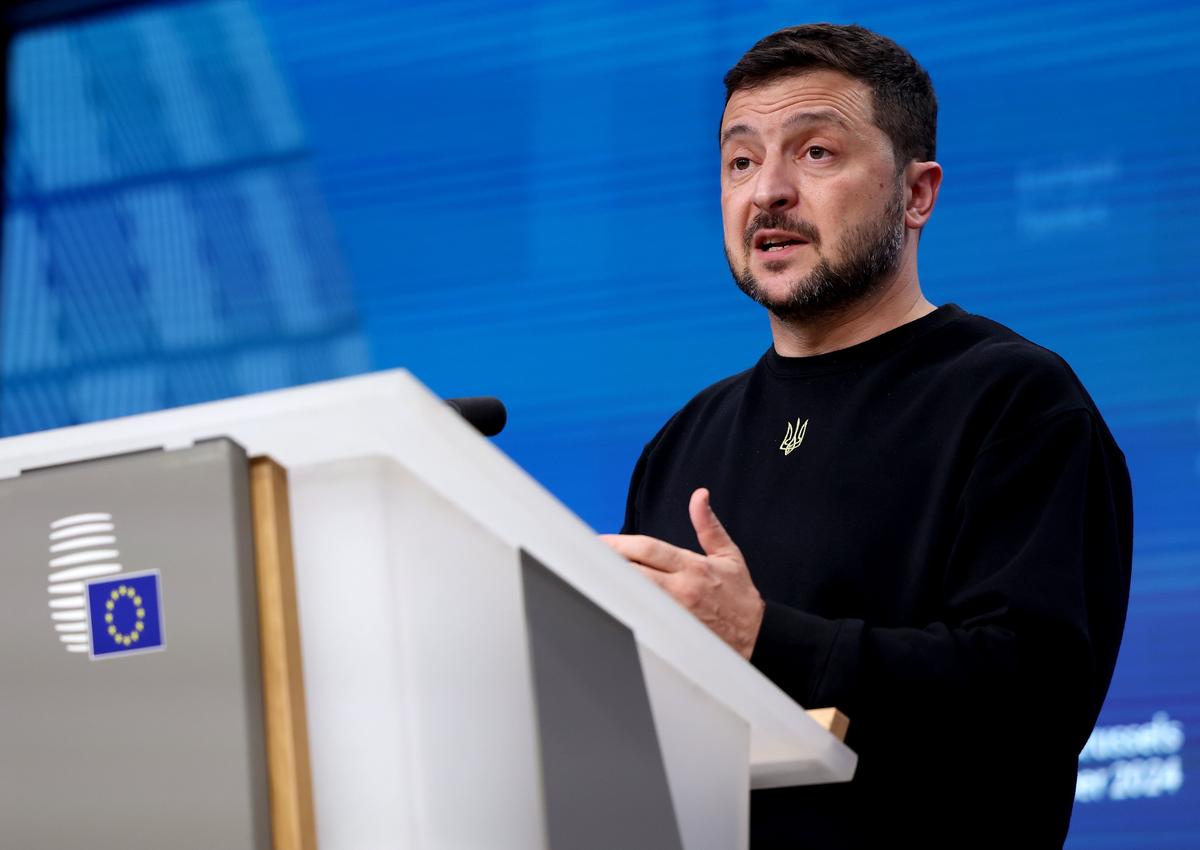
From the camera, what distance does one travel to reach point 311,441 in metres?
0.79

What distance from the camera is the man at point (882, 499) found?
1.25 meters

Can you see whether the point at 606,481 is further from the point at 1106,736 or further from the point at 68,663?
the point at 68,663

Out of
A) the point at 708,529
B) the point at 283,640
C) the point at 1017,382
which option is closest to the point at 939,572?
the point at 1017,382

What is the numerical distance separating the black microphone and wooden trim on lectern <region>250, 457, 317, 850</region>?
404 millimetres

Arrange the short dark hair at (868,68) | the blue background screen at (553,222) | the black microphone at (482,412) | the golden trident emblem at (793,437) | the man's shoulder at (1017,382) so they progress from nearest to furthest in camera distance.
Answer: the black microphone at (482,412) → the man's shoulder at (1017,382) → the golden trident emblem at (793,437) → the short dark hair at (868,68) → the blue background screen at (553,222)

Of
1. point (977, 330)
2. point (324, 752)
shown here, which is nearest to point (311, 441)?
point (324, 752)

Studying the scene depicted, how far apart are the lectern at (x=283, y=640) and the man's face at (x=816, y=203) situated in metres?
1.00

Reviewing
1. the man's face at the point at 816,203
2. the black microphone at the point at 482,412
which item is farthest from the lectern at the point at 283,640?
the man's face at the point at 816,203

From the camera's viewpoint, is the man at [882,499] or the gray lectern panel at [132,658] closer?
the gray lectern panel at [132,658]

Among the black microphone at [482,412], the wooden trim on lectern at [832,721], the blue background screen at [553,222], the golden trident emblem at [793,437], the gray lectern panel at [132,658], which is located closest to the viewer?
the gray lectern panel at [132,658]

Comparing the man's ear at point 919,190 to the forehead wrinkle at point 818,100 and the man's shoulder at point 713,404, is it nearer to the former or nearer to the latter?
the forehead wrinkle at point 818,100

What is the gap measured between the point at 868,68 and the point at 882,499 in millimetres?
601

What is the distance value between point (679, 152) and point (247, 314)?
101cm

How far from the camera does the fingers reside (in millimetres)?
1045
